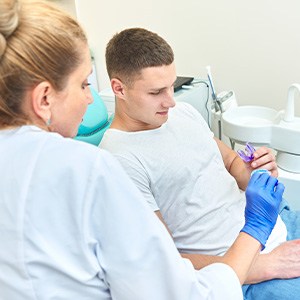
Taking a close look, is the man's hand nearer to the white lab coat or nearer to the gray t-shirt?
the gray t-shirt

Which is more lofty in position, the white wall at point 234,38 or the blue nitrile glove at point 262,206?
the white wall at point 234,38

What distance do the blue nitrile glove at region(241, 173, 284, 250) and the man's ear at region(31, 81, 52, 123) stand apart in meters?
0.57

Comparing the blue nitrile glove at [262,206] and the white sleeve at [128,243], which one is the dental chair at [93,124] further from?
the white sleeve at [128,243]

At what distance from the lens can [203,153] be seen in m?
1.38

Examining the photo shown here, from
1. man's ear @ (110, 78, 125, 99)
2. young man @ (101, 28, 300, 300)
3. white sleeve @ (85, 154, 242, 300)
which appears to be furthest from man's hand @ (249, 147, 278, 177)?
white sleeve @ (85, 154, 242, 300)

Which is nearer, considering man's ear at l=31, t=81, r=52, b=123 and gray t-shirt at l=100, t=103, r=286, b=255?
man's ear at l=31, t=81, r=52, b=123

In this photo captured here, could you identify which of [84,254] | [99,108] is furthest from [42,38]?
[99,108]

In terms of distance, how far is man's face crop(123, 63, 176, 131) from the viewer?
1.28 meters

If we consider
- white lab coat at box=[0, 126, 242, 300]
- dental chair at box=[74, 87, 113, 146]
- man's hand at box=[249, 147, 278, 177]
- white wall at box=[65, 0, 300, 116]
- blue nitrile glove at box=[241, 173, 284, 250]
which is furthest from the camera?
white wall at box=[65, 0, 300, 116]

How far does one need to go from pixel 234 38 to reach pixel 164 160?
115cm

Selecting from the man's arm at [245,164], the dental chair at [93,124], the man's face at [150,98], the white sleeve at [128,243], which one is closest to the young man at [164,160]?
the man's face at [150,98]

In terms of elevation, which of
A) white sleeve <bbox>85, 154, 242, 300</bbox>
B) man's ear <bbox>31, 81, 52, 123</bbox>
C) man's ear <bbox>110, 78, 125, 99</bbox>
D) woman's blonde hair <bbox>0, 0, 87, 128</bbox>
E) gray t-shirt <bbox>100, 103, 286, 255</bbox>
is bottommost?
gray t-shirt <bbox>100, 103, 286, 255</bbox>

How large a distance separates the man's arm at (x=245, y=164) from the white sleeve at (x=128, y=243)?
0.81 metres

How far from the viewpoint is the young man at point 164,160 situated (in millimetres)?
1260
